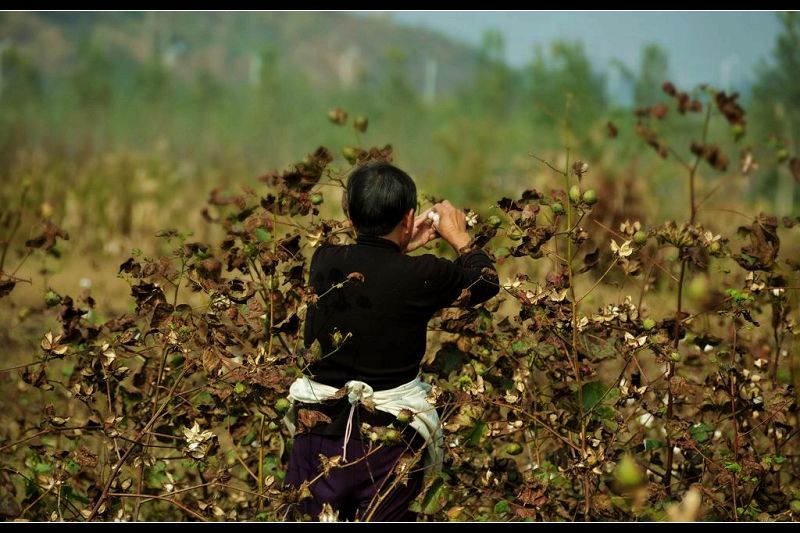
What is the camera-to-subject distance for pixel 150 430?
2891 mm

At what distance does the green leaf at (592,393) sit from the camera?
2.85m

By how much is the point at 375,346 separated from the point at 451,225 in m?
0.44

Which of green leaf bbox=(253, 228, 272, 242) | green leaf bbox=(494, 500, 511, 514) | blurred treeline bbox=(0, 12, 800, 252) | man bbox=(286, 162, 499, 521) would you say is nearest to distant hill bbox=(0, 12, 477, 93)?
blurred treeline bbox=(0, 12, 800, 252)

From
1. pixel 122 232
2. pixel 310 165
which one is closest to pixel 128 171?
pixel 122 232

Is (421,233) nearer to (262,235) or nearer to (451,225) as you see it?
(451,225)

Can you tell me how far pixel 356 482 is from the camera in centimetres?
276

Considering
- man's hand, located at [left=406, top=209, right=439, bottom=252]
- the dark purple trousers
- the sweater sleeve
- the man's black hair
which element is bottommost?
the dark purple trousers

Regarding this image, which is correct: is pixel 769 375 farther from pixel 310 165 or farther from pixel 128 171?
pixel 128 171

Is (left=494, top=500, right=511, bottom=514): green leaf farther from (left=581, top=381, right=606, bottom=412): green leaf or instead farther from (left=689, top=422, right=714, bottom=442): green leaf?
(left=689, top=422, right=714, bottom=442): green leaf

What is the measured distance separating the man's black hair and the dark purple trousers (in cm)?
58

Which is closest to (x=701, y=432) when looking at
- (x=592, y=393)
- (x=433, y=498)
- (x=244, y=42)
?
(x=592, y=393)

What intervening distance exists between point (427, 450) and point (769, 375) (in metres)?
1.19

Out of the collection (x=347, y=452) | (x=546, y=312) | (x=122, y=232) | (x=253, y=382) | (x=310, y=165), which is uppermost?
(x=310, y=165)

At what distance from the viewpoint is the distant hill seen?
40.8m
